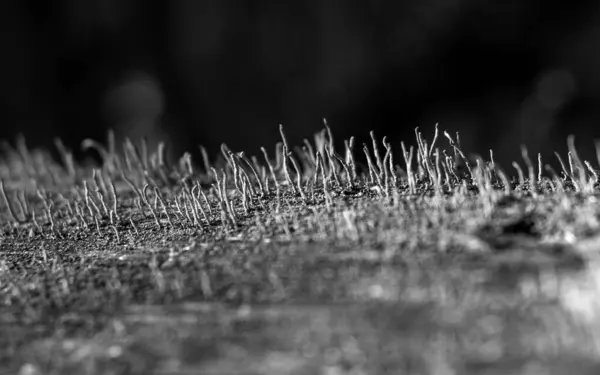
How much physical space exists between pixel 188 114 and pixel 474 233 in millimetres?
3523

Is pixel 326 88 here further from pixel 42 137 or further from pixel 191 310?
pixel 191 310

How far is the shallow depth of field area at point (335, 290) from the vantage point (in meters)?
0.64

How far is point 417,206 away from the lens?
0.87m

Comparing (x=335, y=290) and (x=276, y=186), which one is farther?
(x=276, y=186)

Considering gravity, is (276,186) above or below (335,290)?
above

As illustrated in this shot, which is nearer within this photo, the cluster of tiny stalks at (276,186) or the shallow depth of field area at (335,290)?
the shallow depth of field area at (335,290)

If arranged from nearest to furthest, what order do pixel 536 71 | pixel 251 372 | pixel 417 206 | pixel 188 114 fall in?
pixel 251 372 → pixel 417 206 → pixel 536 71 → pixel 188 114

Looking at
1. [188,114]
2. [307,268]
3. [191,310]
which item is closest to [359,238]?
[307,268]

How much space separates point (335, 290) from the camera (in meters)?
0.72

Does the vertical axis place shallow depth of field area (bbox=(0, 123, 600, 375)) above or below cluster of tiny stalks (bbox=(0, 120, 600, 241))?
below

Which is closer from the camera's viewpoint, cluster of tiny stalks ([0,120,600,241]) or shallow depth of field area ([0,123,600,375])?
shallow depth of field area ([0,123,600,375])

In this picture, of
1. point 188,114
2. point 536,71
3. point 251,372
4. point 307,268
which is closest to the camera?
point 251,372

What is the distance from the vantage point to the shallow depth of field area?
637 millimetres

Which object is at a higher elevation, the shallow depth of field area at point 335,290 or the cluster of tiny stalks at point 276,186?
the cluster of tiny stalks at point 276,186
